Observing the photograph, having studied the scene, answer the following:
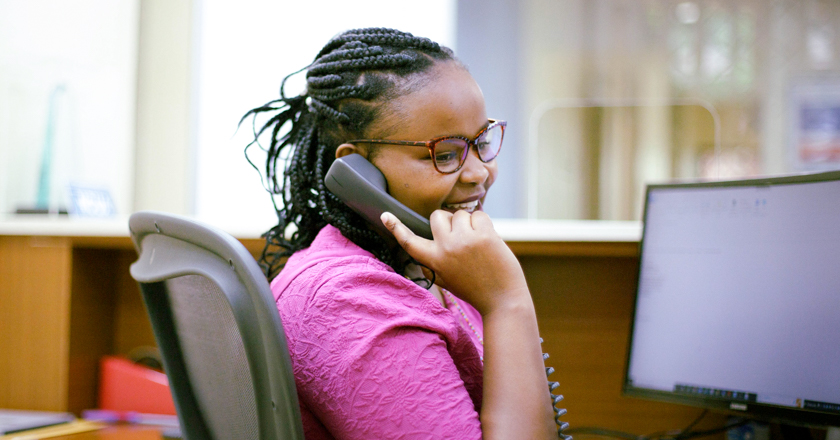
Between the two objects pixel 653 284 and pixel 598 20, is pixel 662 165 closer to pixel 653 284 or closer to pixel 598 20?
pixel 598 20

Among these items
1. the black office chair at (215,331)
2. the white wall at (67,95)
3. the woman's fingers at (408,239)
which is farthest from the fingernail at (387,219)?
the white wall at (67,95)

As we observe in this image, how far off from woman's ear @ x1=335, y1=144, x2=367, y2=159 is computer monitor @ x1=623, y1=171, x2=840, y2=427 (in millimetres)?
606

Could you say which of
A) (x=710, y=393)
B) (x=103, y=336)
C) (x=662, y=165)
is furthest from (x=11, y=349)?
(x=662, y=165)

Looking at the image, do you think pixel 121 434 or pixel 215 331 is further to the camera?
pixel 121 434

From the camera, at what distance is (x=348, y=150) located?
2.52 ft

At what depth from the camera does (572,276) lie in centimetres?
129

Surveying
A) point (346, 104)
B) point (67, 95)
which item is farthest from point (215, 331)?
point (67, 95)

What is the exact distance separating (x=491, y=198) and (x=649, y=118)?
864 mm

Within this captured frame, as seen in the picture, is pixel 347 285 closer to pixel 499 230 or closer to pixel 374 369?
pixel 374 369

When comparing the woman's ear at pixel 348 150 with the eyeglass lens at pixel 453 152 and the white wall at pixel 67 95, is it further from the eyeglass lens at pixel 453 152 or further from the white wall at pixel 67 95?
the white wall at pixel 67 95

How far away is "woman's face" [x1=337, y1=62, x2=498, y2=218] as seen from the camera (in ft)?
2.39

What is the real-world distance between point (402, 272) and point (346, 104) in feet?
0.81

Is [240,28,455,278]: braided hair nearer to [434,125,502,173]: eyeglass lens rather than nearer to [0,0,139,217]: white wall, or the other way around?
[434,125,502,173]: eyeglass lens

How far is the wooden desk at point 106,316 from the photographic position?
122cm
